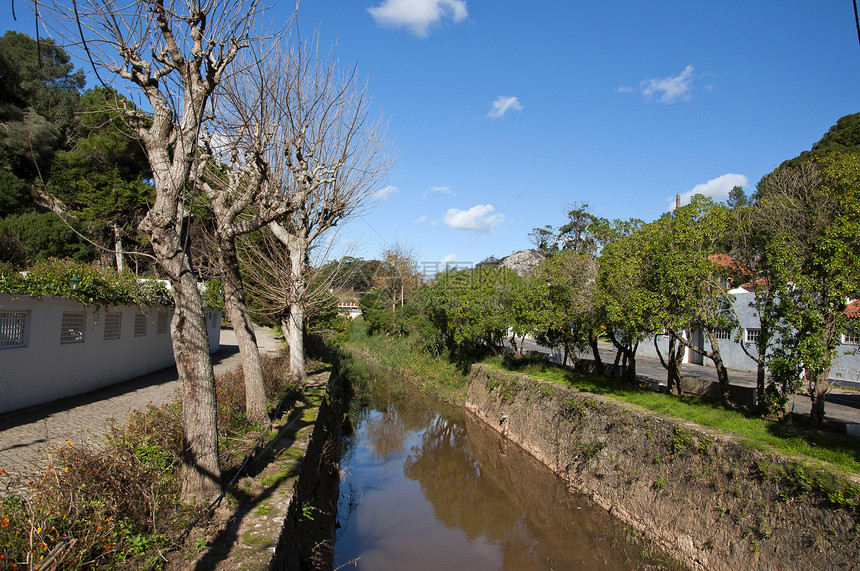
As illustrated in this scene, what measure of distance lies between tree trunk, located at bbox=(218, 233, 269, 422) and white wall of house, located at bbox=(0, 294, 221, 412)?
4291 mm

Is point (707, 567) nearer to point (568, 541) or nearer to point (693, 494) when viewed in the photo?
point (693, 494)

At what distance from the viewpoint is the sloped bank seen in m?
5.64

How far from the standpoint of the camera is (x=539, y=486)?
1108cm

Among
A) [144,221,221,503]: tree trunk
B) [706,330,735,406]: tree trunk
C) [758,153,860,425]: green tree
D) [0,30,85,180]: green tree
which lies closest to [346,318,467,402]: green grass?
[706,330,735,406]: tree trunk

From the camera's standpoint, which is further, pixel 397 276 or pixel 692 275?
pixel 397 276

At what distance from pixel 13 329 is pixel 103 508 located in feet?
23.4

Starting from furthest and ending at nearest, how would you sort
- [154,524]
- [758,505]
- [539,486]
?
[539,486], [758,505], [154,524]

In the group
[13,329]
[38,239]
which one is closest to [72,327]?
[13,329]

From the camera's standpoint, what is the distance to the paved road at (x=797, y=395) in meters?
11.5

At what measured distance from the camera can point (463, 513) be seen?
10.0 metres

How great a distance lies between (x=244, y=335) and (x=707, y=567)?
Answer: 744 centimetres

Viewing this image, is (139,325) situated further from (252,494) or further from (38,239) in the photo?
(38,239)

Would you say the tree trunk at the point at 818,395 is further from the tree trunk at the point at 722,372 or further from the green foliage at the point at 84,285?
the green foliage at the point at 84,285

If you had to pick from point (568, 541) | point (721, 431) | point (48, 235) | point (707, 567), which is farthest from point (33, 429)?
point (48, 235)
